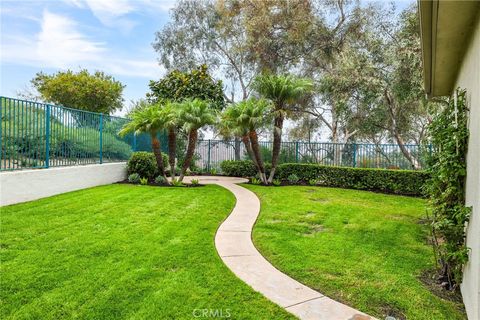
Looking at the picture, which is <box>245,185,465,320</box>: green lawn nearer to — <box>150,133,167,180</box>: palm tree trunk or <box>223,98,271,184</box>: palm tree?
<box>223,98,271,184</box>: palm tree

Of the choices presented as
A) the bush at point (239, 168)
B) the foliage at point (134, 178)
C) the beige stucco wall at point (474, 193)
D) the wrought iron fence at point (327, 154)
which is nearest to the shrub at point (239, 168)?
the bush at point (239, 168)

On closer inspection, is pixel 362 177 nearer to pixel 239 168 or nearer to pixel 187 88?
pixel 239 168

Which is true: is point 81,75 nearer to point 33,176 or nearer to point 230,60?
point 230,60

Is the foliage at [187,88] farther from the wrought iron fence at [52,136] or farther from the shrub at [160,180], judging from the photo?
the shrub at [160,180]

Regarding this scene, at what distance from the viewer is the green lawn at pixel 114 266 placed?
3.08 meters

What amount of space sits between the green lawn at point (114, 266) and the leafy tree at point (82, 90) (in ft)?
54.2

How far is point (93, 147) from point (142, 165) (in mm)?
2051

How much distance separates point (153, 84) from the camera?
17.4 m

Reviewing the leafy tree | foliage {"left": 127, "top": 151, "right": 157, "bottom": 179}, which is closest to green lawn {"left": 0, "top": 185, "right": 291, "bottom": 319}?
foliage {"left": 127, "top": 151, "right": 157, "bottom": 179}

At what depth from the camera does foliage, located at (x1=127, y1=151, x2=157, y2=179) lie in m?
12.0

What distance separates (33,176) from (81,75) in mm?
16570

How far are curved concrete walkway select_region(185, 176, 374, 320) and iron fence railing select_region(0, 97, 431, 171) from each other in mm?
4383

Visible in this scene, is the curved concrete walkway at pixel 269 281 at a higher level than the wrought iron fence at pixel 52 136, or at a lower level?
lower

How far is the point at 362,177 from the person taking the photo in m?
11.9
